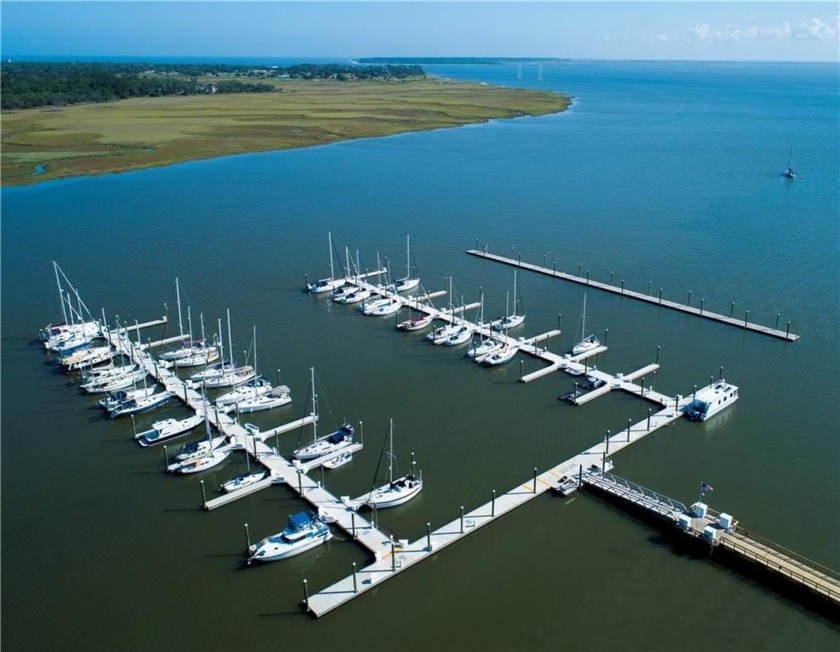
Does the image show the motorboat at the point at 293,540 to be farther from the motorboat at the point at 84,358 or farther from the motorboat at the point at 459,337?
the motorboat at the point at 84,358

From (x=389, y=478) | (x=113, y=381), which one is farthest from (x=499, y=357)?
(x=113, y=381)

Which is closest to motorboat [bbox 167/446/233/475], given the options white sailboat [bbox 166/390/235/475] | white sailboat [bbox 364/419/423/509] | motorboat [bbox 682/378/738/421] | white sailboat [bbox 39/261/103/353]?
white sailboat [bbox 166/390/235/475]

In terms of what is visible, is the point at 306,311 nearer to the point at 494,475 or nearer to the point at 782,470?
the point at 494,475

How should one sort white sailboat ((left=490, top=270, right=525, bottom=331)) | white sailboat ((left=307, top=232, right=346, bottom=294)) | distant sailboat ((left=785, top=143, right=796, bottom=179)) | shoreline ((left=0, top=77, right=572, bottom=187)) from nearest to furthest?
1. white sailboat ((left=490, top=270, right=525, bottom=331))
2. white sailboat ((left=307, top=232, right=346, bottom=294))
3. distant sailboat ((left=785, top=143, right=796, bottom=179))
4. shoreline ((left=0, top=77, right=572, bottom=187))

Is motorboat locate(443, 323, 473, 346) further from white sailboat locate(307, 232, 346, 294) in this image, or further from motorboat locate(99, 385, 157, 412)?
motorboat locate(99, 385, 157, 412)

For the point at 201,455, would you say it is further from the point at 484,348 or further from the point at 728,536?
the point at 728,536

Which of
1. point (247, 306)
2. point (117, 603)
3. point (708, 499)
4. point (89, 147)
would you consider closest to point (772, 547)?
point (708, 499)
